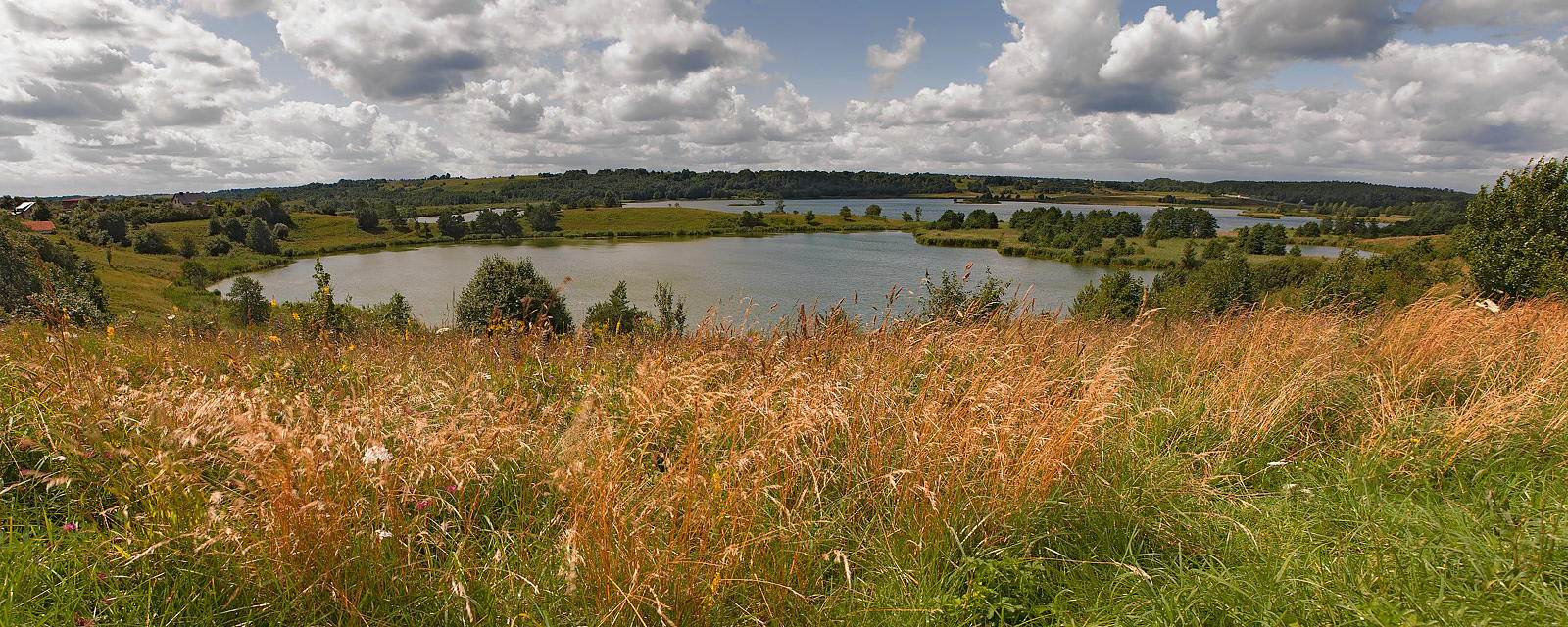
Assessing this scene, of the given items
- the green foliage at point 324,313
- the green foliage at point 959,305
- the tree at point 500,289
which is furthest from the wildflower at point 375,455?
the tree at point 500,289

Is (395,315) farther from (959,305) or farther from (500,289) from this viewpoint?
(959,305)

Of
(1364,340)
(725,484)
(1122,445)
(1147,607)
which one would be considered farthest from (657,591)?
(1364,340)

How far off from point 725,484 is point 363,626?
1.28 metres

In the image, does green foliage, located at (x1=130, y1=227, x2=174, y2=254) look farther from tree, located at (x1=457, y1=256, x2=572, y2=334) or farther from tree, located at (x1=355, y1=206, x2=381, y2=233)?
tree, located at (x1=457, y1=256, x2=572, y2=334)

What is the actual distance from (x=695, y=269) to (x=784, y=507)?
7555 cm

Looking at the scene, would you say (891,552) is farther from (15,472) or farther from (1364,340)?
(1364,340)

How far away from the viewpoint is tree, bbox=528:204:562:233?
126 metres

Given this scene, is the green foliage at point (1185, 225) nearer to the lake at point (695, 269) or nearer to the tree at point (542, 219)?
the lake at point (695, 269)

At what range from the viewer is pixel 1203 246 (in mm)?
93125

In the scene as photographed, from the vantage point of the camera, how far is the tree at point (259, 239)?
9862 centimetres

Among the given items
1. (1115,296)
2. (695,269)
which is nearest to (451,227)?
(695,269)

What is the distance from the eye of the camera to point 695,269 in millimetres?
76688

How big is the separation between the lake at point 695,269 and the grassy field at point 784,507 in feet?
116

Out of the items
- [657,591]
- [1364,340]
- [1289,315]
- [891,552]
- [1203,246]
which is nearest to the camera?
[657,591]
